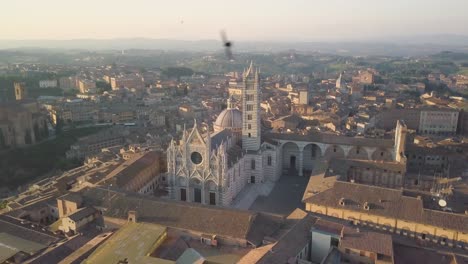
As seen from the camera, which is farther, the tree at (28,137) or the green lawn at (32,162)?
the tree at (28,137)

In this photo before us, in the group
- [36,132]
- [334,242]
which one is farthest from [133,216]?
[36,132]

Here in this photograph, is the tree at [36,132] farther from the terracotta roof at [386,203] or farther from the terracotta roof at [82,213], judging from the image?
the terracotta roof at [386,203]

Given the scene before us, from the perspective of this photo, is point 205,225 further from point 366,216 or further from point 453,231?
point 453,231

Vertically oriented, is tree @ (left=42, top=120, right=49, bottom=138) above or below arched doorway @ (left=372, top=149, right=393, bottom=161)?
below

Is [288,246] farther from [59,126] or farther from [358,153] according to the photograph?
[59,126]

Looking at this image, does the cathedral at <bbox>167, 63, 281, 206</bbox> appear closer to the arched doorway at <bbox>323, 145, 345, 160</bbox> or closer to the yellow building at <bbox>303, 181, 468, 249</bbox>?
the arched doorway at <bbox>323, 145, 345, 160</bbox>

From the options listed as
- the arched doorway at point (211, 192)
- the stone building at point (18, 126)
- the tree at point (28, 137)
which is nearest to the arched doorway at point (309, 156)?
the arched doorway at point (211, 192)

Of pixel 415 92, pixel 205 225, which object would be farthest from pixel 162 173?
pixel 415 92

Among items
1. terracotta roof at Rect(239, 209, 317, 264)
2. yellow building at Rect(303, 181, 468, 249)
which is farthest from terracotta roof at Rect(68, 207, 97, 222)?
yellow building at Rect(303, 181, 468, 249)
